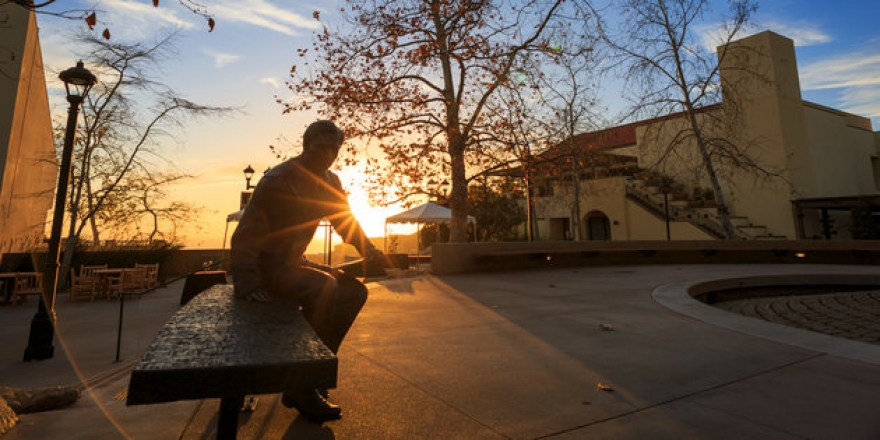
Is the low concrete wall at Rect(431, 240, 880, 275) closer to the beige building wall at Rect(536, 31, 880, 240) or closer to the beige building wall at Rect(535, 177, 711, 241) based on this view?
the beige building wall at Rect(536, 31, 880, 240)

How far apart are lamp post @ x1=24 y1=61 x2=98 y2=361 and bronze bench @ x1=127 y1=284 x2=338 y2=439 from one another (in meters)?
4.97

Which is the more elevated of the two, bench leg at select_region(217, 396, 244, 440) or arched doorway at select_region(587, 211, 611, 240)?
arched doorway at select_region(587, 211, 611, 240)

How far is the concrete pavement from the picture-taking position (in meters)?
2.20

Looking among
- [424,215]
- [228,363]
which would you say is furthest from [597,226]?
[228,363]

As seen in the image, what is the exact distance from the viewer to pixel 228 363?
1032mm

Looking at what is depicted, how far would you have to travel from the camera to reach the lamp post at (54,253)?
4.50 metres

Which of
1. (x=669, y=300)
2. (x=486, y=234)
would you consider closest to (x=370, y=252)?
(x=669, y=300)

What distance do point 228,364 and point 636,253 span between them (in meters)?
16.6

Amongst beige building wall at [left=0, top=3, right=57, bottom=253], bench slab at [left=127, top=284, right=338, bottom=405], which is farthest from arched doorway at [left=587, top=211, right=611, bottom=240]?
bench slab at [left=127, top=284, right=338, bottom=405]

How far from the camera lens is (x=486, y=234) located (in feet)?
108

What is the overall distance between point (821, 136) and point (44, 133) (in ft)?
133

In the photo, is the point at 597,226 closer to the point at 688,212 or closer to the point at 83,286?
the point at 688,212

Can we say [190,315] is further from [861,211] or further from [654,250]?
[861,211]

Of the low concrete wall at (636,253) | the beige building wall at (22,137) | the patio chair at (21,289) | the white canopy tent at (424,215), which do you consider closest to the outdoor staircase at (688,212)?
the low concrete wall at (636,253)
